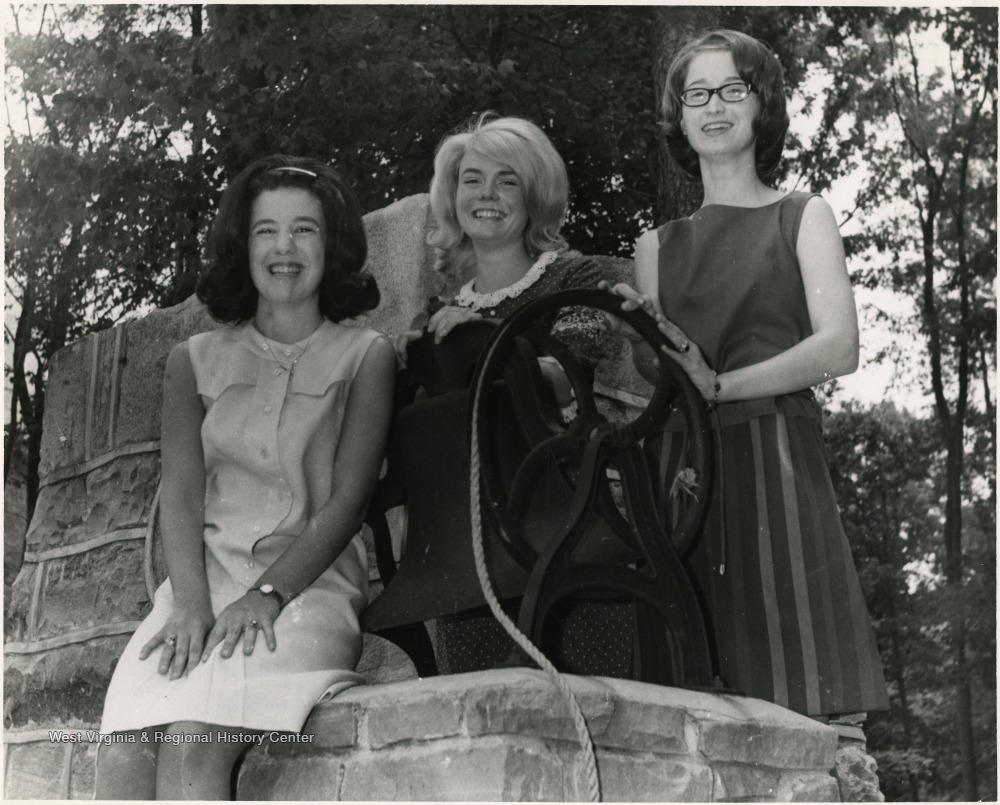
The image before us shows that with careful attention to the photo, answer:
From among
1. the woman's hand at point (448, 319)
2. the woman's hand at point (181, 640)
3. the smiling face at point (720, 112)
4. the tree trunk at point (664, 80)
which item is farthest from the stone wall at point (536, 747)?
the tree trunk at point (664, 80)

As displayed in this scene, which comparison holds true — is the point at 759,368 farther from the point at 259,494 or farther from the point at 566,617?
the point at 259,494

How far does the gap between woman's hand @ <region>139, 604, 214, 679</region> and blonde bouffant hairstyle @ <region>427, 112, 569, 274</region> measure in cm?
115

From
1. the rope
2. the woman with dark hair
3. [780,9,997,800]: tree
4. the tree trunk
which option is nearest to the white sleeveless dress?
the woman with dark hair

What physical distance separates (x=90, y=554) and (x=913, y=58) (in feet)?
10.3

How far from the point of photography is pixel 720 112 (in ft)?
9.75

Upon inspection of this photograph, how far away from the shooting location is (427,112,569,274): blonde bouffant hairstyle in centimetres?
325

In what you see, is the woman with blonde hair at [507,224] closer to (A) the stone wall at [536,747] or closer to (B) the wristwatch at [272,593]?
(B) the wristwatch at [272,593]

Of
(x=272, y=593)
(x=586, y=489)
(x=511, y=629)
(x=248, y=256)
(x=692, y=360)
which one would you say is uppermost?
(x=248, y=256)

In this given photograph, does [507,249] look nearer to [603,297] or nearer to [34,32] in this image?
[603,297]

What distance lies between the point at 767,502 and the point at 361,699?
93cm

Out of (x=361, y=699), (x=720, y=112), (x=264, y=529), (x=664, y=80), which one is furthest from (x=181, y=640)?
(x=664, y=80)

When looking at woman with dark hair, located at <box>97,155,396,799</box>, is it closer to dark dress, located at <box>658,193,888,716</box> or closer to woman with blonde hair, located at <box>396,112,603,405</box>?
woman with blonde hair, located at <box>396,112,603,405</box>

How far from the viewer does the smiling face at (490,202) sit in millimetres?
3219

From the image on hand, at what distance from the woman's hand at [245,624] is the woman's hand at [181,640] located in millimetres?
23
